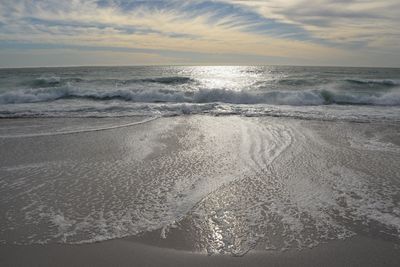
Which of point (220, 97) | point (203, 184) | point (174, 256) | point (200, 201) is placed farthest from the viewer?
point (220, 97)

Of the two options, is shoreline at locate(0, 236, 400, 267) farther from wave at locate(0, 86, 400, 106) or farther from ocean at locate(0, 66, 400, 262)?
wave at locate(0, 86, 400, 106)

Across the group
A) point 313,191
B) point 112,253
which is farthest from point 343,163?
point 112,253

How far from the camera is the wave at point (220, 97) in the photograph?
16609 millimetres

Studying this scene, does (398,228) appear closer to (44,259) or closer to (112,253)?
(112,253)

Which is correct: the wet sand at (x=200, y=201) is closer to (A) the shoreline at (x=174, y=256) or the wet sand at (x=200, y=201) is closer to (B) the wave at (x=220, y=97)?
(A) the shoreline at (x=174, y=256)

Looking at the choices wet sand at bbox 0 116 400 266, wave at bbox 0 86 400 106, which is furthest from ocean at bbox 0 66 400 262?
wave at bbox 0 86 400 106

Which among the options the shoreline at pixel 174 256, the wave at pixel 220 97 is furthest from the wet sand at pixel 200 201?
the wave at pixel 220 97

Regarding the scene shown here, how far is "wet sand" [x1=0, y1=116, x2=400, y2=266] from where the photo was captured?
3295 mm

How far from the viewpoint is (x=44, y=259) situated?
10.4ft

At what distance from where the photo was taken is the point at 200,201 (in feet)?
14.5

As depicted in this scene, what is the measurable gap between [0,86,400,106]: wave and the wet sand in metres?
8.92

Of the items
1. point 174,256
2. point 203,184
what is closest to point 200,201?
point 203,184

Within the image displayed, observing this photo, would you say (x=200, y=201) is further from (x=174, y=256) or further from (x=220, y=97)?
(x=220, y=97)

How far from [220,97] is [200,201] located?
13.5 meters
